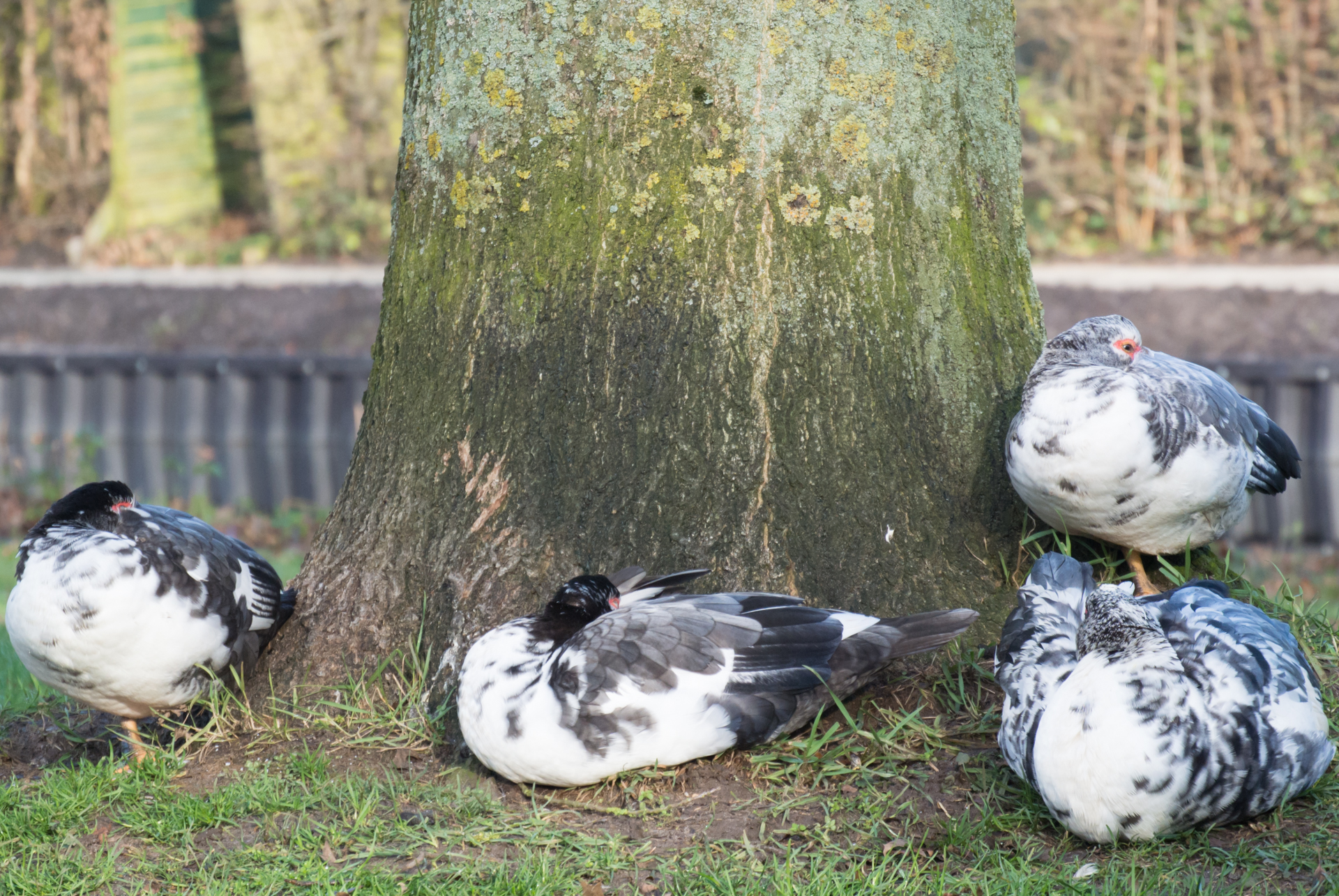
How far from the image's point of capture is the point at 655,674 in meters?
3.08

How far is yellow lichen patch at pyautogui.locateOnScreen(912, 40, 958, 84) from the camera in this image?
11.7 feet

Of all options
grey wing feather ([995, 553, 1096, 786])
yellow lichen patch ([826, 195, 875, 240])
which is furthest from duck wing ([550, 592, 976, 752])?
yellow lichen patch ([826, 195, 875, 240])

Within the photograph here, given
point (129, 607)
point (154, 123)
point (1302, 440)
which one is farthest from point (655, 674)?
point (154, 123)

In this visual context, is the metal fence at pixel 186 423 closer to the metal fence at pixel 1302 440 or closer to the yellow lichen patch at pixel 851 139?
the metal fence at pixel 1302 440

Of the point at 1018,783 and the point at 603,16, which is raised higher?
the point at 603,16

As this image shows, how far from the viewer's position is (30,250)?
54.6 feet

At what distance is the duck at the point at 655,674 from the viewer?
10.0 feet

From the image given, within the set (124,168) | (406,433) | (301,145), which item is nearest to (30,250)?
(124,168)

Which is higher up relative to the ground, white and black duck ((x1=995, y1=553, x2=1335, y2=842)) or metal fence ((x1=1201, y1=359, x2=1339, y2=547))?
white and black duck ((x1=995, y1=553, x2=1335, y2=842))

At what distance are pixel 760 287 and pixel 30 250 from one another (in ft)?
51.6

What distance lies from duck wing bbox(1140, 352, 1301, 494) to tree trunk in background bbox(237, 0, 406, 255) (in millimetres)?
12594

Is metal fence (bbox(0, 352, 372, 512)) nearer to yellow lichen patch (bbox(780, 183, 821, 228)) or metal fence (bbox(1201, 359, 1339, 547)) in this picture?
metal fence (bbox(1201, 359, 1339, 547))

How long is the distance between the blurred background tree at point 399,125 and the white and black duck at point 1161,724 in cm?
1113

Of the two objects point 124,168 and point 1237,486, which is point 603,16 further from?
point 124,168
